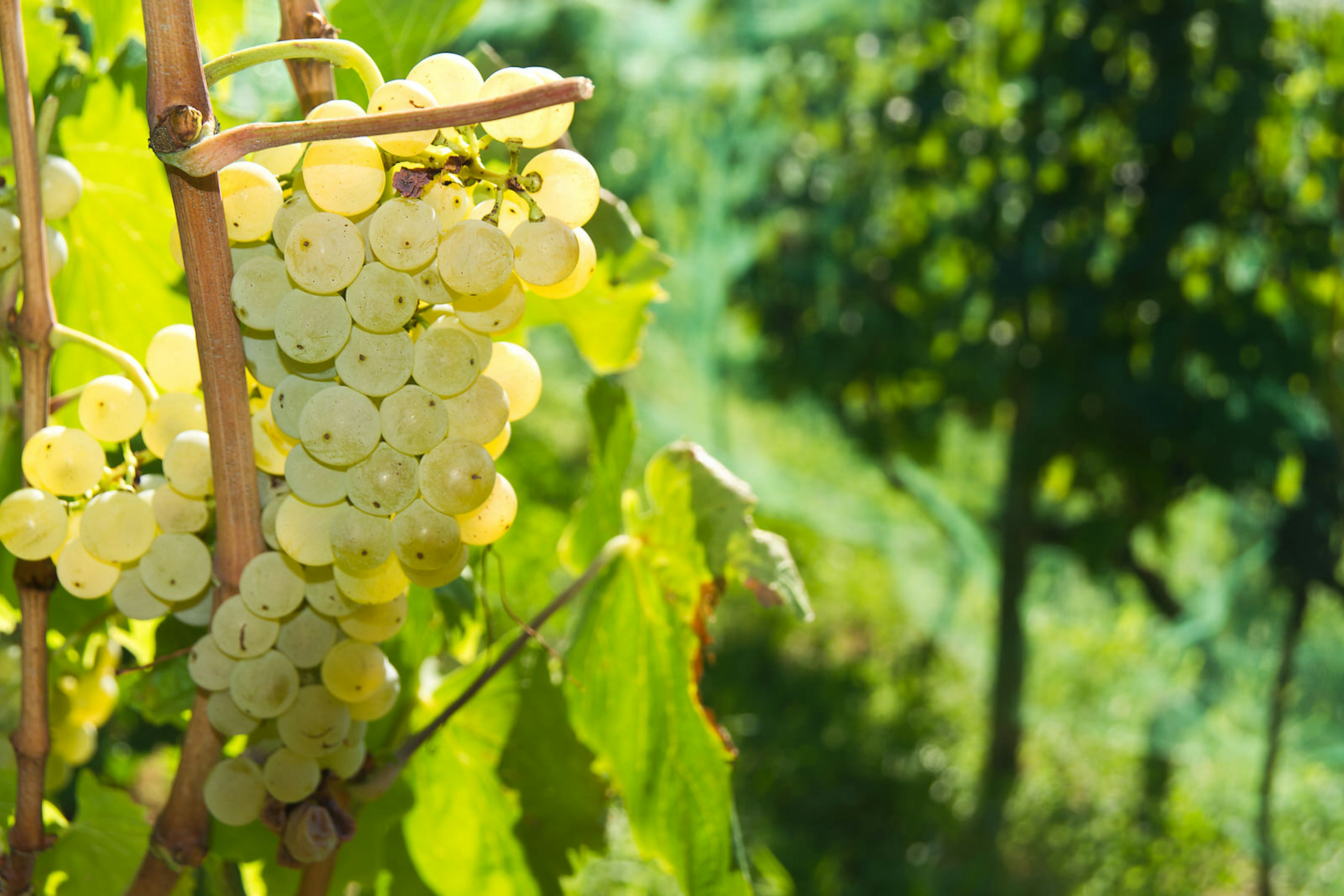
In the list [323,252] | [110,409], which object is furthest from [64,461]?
[323,252]

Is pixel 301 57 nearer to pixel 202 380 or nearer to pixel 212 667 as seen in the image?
pixel 202 380

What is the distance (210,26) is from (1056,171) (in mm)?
1849

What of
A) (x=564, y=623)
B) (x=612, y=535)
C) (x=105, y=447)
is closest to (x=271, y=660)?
(x=105, y=447)

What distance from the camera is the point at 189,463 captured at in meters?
0.35

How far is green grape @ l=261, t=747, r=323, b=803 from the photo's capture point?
1.23 ft

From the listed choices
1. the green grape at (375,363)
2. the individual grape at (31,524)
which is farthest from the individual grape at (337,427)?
the individual grape at (31,524)

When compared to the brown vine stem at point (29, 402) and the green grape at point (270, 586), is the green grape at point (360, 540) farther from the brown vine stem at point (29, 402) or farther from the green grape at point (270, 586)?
the brown vine stem at point (29, 402)

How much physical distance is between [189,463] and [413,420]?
0.28 ft

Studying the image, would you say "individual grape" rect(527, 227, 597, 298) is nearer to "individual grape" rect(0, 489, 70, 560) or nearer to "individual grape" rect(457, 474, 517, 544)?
"individual grape" rect(457, 474, 517, 544)

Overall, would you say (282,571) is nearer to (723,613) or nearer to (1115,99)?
(1115,99)

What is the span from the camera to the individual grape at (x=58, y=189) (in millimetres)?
397

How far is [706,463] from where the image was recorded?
498 mm

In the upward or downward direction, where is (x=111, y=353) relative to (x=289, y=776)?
upward

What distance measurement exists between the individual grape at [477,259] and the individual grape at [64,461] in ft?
0.48
